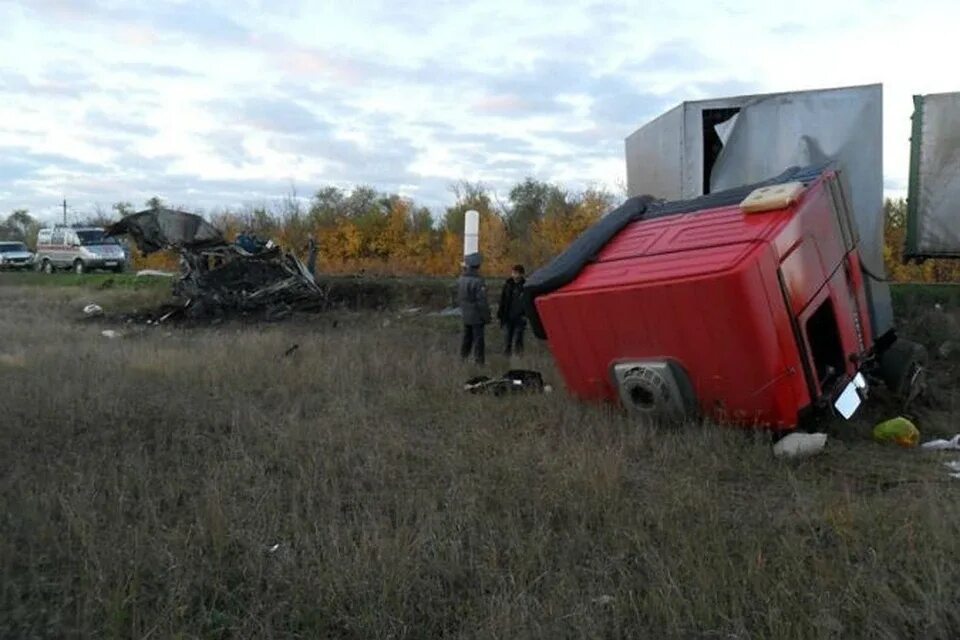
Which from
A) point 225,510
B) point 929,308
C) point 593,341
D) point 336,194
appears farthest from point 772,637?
point 336,194

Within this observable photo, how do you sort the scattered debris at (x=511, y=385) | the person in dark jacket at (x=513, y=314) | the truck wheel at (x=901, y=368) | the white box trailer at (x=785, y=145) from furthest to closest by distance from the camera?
the person in dark jacket at (x=513, y=314) < the scattered debris at (x=511, y=385) < the white box trailer at (x=785, y=145) < the truck wheel at (x=901, y=368)

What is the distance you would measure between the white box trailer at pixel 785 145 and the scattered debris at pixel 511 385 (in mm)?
2300

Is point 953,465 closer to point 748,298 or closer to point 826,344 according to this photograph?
point 826,344

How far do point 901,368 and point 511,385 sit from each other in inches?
132

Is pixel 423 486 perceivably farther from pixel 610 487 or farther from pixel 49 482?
pixel 49 482

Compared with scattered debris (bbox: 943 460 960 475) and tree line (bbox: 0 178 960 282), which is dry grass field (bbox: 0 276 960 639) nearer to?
scattered debris (bbox: 943 460 960 475)

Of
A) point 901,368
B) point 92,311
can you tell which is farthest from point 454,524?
point 92,311

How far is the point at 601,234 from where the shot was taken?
6938 mm

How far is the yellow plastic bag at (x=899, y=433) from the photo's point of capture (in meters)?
6.26

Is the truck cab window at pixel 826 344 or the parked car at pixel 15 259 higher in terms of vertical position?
the parked car at pixel 15 259

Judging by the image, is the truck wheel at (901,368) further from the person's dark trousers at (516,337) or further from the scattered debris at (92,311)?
the scattered debris at (92,311)

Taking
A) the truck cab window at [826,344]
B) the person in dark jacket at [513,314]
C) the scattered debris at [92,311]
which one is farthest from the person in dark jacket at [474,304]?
the scattered debris at [92,311]

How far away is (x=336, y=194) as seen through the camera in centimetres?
4828

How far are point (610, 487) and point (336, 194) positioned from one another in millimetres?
45048
